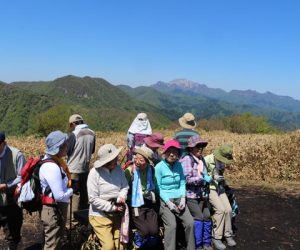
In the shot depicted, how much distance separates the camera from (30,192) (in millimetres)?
4734

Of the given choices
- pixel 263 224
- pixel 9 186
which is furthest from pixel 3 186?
pixel 263 224

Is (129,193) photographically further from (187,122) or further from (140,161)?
(187,122)

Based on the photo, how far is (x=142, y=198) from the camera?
5.54 m

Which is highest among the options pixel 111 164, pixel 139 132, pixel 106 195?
pixel 139 132

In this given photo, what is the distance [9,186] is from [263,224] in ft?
16.6

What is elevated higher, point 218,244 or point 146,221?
point 146,221

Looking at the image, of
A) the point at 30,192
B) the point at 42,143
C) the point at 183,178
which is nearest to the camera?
the point at 30,192

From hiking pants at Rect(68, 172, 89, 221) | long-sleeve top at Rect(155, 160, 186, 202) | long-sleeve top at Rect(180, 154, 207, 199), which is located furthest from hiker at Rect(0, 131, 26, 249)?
long-sleeve top at Rect(180, 154, 207, 199)

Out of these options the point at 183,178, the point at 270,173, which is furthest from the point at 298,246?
the point at 270,173

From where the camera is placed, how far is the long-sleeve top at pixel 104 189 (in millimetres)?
5066

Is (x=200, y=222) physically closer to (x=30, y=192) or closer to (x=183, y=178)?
(x=183, y=178)

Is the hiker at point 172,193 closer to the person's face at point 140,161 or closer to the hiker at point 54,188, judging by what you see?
the person's face at point 140,161

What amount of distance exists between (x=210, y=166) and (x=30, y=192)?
10.9ft

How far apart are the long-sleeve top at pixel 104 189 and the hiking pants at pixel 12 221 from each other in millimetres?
1066
